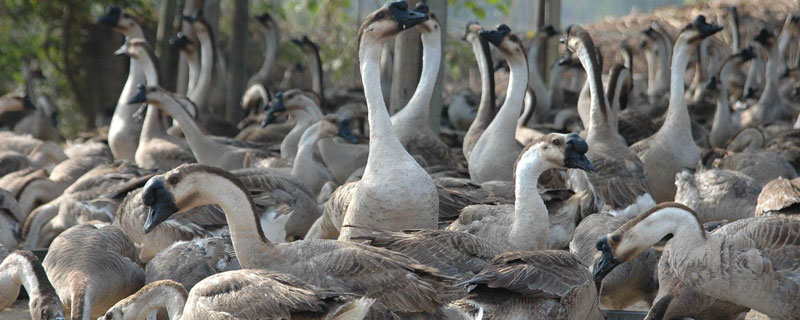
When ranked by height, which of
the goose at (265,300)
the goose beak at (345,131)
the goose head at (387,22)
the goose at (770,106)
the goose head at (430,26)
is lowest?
the goose at (770,106)

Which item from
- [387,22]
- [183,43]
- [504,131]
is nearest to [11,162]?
[183,43]

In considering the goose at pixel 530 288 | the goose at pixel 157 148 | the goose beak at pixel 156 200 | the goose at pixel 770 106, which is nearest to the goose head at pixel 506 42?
the goose at pixel 157 148

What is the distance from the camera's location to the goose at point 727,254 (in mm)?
5645

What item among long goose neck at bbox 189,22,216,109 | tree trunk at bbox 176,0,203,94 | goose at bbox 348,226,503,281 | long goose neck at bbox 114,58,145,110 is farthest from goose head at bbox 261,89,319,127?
goose at bbox 348,226,503,281

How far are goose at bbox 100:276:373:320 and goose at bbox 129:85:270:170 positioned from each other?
16.9ft

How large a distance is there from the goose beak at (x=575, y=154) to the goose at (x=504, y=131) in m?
2.66

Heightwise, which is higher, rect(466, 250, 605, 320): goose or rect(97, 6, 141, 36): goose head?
rect(97, 6, 141, 36): goose head

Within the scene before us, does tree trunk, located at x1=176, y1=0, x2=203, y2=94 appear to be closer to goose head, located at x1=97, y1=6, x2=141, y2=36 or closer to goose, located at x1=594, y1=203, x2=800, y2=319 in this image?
goose head, located at x1=97, y1=6, x2=141, y2=36

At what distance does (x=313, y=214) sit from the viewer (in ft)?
29.6

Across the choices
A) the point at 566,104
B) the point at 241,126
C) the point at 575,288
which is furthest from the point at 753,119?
the point at 575,288

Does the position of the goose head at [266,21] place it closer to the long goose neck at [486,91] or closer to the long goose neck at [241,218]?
the long goose neck at [486,91]

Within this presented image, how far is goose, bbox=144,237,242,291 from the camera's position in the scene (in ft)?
21.1

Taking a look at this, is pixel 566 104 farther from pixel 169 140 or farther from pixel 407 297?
pixel 407 297

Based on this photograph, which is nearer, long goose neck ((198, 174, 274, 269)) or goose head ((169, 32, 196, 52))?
long goose neck ((198, 174, 274, 269))
